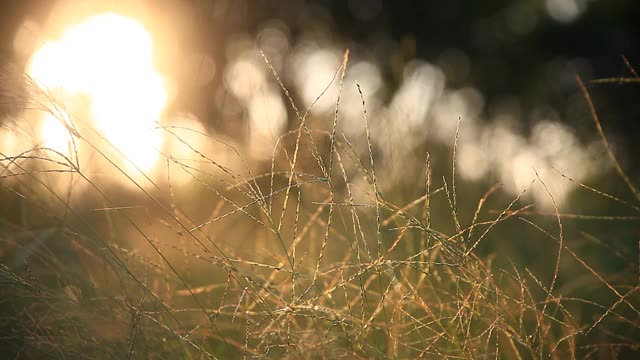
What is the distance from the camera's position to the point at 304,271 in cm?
240

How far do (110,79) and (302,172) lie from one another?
249 cm

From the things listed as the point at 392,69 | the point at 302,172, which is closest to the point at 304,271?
the point at 302,172

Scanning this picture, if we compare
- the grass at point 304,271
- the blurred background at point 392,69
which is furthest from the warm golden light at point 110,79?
the grass at point 304,271

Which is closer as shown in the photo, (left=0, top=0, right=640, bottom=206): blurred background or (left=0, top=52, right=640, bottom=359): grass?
(left=0, top=52, right=640, bottom=359): grass

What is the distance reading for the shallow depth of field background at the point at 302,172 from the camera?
4.77 feet

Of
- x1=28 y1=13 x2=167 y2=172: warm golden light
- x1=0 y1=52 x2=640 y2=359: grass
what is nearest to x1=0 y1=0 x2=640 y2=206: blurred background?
x1=28 y1=13 x2=167 y2=172: warm golden light

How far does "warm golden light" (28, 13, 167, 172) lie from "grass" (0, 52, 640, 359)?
0.58ft

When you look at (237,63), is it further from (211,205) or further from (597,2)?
(597,2)

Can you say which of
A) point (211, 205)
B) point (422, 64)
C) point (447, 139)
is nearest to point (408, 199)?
point (211, 205)

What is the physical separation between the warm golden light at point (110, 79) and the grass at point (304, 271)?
176mm

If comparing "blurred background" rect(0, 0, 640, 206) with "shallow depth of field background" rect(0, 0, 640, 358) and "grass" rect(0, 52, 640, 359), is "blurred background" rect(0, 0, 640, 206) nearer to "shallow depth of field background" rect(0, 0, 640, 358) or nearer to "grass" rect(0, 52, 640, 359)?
"shallow depth of field background" rect(0, 0, 640, 358)

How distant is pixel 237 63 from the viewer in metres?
6.90

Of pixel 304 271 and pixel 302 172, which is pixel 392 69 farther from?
pixel 302 172

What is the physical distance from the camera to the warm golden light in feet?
7.23
